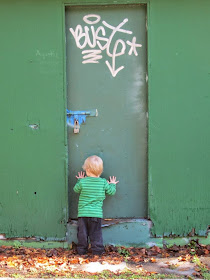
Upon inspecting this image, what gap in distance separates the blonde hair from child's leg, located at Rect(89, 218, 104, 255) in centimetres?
58

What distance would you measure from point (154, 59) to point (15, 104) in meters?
1.79

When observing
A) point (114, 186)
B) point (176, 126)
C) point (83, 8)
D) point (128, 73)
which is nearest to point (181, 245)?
point (114, 186)

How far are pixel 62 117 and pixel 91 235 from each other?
1483mm

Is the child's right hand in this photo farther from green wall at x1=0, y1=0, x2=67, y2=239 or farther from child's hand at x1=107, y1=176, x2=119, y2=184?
green wall at x1=0, y1=0, x2=67, y2=239

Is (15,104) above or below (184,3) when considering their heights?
below

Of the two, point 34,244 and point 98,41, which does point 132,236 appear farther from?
point 98,41

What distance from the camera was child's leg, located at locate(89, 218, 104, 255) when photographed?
4.59 metres

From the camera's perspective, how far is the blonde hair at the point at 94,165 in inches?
180

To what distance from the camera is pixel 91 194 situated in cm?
459

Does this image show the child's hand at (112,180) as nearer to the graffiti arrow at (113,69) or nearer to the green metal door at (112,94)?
the green metal door at (112,94)

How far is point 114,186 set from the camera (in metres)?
4.71

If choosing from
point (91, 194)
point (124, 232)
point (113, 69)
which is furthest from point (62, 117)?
point (124, 232)

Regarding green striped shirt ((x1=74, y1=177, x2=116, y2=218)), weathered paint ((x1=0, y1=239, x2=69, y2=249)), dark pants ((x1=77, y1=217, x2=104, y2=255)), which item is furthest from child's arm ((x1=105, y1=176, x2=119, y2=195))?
weathered paint ((x1=0, y1=239, x2=69, y2=249))

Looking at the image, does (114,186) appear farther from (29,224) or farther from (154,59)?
(154,59)
